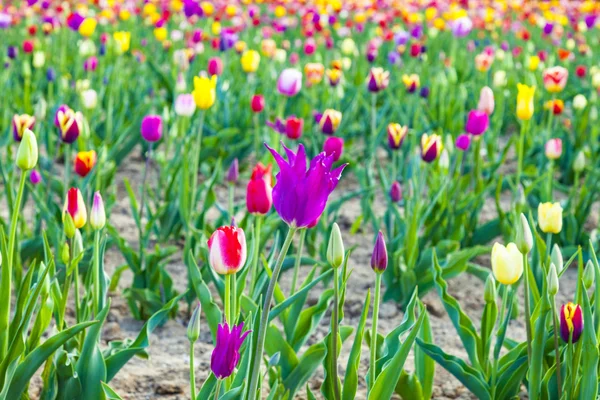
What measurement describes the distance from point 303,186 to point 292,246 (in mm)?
1523

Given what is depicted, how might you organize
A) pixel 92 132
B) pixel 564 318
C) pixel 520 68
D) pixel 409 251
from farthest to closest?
pixel 520 68 → pixel 92 132 → pixel 409 251 → pixel 564 318

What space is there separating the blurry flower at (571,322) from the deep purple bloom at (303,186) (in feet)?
1.96

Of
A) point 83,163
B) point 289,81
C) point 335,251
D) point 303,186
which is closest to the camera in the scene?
point 303,186

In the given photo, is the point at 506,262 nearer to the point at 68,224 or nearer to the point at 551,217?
the point at 551,217

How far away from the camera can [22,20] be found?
7727 millimetres

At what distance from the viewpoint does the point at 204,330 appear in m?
2.46

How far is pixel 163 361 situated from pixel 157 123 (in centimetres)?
77

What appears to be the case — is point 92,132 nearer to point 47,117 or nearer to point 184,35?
point 47,117

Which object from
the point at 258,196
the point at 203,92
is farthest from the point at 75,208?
the point at 203,92

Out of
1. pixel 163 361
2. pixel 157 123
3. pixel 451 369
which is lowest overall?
pixel 163 361

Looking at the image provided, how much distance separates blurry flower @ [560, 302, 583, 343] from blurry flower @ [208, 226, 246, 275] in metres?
0.60

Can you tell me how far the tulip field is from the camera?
5.01 feet

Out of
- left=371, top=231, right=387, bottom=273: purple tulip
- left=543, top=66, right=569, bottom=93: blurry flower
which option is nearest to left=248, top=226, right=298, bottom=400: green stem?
left=371, top=231, right=387, bottom=273: purple tulip

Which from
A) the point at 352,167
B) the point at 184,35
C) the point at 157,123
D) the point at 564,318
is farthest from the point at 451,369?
the point at 184,35
